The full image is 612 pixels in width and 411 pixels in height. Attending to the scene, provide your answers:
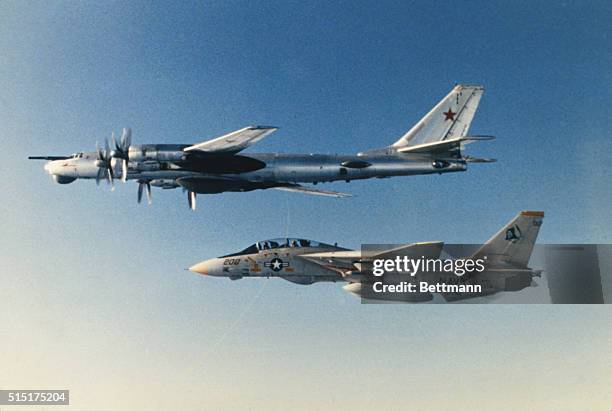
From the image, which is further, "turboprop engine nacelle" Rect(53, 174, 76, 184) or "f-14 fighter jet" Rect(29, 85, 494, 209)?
"turboprop engine nacelle" Rect(53, 174, 76, 184)

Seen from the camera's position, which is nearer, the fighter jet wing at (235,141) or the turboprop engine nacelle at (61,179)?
the fighter jet wing at (235,141)

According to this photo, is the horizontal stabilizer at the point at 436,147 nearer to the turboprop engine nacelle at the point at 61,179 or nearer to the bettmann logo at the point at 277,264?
the bettmann logo at the point at 277,264

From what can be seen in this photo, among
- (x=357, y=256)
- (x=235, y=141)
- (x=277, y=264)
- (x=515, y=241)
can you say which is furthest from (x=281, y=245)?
(x=515, y=241)

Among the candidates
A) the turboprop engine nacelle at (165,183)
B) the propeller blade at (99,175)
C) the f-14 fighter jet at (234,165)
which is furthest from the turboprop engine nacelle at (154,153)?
the propeller blade at (99,175)

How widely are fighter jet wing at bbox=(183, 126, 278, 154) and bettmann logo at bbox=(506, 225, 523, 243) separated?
26.8ft

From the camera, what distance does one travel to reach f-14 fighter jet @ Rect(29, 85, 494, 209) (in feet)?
57.8

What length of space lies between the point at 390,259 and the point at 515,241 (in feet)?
14.4

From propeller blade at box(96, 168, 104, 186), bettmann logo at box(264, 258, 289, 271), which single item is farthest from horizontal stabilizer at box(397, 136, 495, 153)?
propeller blade at box(96, 168, 104, 186)

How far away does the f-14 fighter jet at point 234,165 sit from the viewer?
17609 mm

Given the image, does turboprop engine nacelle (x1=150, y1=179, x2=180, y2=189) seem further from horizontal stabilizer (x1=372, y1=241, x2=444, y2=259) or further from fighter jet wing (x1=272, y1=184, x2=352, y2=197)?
horizontal stabilizer (x1=372, y1=241, x2=444, y2=259)

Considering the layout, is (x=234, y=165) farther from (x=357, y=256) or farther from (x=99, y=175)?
(x=357, y=256)

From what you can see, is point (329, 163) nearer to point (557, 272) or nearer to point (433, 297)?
point (433, 297)

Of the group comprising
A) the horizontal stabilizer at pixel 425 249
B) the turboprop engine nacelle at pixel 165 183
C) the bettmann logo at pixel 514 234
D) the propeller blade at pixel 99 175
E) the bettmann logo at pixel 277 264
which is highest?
the propeller blade at pixel 99 175

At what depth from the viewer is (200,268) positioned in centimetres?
2106
